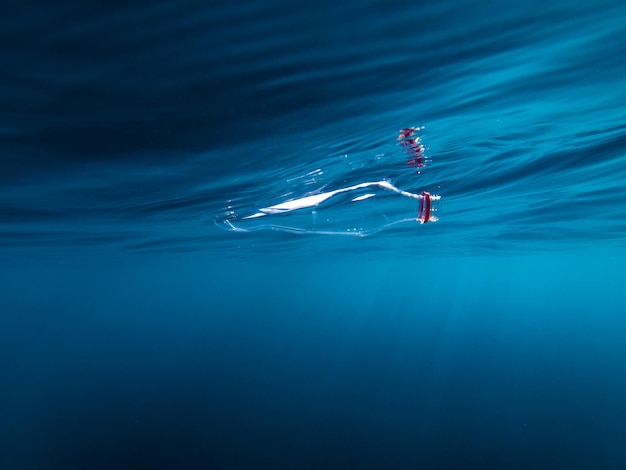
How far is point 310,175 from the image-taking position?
9469 millimetres

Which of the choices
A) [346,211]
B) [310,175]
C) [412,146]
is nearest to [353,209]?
[346,211]

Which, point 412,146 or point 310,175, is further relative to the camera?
point 310,175

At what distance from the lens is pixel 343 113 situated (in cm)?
631

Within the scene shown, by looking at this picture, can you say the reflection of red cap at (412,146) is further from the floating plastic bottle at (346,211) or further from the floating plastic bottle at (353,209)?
the floating plastic bottle at (346,211)

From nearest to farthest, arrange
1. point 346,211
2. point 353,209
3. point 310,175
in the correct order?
point 310,175, point 353,209, point 346,211

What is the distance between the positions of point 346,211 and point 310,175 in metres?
4.57

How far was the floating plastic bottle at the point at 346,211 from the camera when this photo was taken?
37.2 feet

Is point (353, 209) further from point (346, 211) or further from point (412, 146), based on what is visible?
point (412, 146)

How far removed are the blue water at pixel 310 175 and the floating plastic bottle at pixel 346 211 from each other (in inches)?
7.8

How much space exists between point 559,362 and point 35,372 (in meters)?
35.3

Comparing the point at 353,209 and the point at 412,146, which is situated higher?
the point at 412,146

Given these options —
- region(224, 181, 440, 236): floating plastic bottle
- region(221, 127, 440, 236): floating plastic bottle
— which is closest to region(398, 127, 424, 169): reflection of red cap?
region(221, 127, 440, 236): floating plastic bottle

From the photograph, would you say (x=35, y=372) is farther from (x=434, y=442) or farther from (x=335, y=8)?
(x=335, y=8)

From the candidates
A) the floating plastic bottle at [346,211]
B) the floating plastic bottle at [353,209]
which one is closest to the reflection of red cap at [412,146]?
the floating plastic bottle at [353,209]
